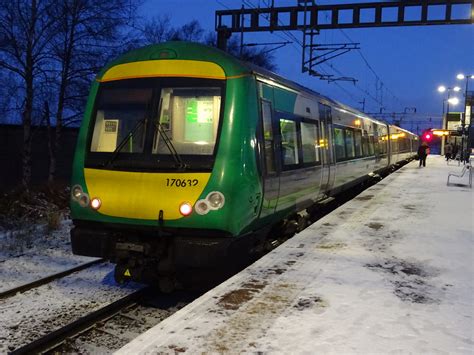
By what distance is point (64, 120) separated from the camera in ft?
62.5

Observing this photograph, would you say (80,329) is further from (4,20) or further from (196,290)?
(4,20)

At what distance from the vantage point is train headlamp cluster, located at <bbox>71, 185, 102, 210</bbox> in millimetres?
5914

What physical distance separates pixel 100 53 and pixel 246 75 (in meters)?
13.5

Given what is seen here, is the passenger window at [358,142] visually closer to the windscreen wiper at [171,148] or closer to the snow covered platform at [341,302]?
the snow covered platform at [341,302]

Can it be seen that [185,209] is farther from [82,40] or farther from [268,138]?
[82,40]

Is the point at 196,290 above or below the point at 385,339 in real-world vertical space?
below

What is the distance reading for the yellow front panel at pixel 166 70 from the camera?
5895mm

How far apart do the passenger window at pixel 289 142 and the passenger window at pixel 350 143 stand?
479cm

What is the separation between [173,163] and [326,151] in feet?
15.9

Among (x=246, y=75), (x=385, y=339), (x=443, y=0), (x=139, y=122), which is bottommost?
(x=385, y=339)

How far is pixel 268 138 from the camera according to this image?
658cm

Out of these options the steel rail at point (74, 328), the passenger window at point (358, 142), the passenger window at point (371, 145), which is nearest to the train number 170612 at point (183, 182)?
the steel rail at point (74, 328)

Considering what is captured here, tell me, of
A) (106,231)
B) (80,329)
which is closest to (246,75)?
(106,231)

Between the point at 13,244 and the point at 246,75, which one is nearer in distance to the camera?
the point at 246,75
